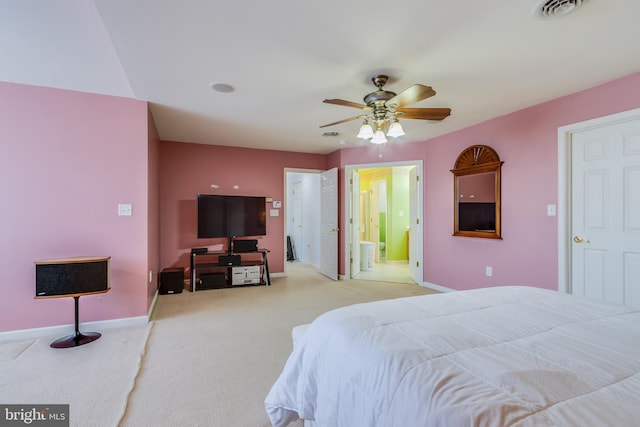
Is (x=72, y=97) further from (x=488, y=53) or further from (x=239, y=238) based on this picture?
(x=488, y=53)

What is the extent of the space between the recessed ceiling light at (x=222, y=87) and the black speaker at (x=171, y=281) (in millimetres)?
2849

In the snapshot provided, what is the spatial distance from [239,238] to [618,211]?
4976 mm

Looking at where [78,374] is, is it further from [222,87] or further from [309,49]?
[309,49]

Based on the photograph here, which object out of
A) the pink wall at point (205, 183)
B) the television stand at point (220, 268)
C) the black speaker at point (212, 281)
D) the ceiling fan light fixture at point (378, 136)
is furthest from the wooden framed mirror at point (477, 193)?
the black speaker at point (212, 281)

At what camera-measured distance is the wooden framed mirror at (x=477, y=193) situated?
3.89 meters

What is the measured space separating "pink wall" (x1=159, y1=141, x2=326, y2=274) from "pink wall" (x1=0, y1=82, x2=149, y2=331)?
1.76 m

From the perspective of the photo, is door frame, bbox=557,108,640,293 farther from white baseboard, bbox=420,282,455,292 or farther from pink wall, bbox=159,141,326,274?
→ pink wall, bbox=159,141,326,274

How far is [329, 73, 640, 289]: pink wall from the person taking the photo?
3.04 metres

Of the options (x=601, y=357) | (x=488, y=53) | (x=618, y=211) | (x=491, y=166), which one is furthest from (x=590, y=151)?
(x=601, y=357)

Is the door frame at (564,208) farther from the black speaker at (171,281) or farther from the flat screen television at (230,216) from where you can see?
the black speaker at (171,281)

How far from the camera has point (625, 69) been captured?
2.56m

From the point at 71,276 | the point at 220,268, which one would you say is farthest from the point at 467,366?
the point at 220,268

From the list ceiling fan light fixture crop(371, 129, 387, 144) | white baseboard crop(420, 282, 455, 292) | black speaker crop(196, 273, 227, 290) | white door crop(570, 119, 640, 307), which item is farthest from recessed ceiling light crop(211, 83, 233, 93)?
white baseboard crop(420, 282, 455, 292)

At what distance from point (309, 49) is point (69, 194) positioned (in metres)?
2.72
